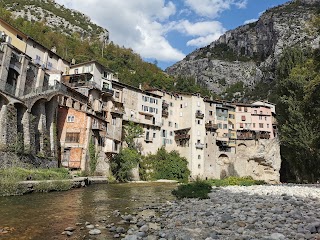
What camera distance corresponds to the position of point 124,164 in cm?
5616

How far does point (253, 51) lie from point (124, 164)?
488 feet

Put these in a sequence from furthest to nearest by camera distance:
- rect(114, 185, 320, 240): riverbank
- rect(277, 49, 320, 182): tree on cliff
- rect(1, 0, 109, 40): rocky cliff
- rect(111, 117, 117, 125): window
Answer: rect(1, 0, 109, 40): rocky cliff < rect(111, 117, 117, 125): window < rect(277, 49, 320, 182): tree on cliff < rect(114, 185, 320, 240): riverbank

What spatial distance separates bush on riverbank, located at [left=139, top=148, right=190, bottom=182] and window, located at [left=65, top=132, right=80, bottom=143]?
20557 millimetres

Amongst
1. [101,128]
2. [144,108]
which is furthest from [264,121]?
[101,128]

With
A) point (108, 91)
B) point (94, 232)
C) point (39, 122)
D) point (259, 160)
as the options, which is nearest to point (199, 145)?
point (259, 160)

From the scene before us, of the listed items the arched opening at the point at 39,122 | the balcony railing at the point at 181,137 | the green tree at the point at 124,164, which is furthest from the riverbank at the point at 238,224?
the balcony railing at the point at 181,137

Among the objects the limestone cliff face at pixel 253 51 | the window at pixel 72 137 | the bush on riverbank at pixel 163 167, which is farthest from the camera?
the limestone cliff face at pixel 253 51

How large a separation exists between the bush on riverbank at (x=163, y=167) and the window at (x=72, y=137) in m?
20.6

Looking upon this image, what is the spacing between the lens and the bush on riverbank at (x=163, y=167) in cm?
6712

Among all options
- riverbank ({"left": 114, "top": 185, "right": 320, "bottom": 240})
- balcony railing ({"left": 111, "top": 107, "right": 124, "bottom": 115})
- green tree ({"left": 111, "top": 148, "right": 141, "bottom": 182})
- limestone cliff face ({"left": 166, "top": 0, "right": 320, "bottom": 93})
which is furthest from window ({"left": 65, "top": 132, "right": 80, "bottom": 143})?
limestone cliff face ({"left": 166, "top": 0, "right": 320, "bottom": 93})

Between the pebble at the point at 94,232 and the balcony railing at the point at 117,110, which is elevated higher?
the balcony railing at the point at 117,110

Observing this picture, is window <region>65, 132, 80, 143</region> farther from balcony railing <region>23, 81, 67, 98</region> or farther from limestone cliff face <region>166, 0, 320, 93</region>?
limestone cliff face <region>166, 0, 320, 93</region>

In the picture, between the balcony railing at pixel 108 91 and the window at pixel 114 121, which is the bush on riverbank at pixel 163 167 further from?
the balcony railing at pixel 108 91

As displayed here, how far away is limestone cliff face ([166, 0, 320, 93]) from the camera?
14462cm
